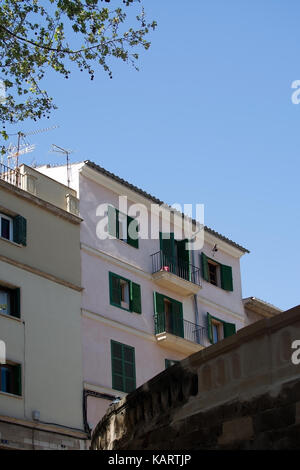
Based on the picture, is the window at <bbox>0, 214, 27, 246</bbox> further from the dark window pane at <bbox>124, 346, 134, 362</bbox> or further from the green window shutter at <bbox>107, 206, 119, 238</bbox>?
the dark window pane at <bbox>124, 346, 134, 362</bbox>

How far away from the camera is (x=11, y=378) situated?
24.7 metres

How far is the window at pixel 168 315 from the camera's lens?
30.8 metres

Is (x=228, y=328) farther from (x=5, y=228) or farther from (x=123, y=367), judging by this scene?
(x=5, y=228)

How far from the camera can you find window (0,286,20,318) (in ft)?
83.5

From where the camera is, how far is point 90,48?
17766 mm

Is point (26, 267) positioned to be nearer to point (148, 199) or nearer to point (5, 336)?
point (5, 336)

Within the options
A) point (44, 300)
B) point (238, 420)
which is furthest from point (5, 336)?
point (238, 420)

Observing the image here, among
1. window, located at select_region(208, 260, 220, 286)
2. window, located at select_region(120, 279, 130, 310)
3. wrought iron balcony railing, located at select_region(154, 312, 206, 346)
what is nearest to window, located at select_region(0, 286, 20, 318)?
window, located at select_region(120, 279, 130, 310)

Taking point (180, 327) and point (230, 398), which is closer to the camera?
point (230, 398)

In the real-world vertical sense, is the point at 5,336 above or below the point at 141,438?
above

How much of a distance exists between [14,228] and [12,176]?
2063 millimetres

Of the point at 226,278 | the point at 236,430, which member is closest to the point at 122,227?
the point at 226,278

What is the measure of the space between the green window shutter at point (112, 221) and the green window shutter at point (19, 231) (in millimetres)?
4199

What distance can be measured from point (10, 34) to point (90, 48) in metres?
1.55
